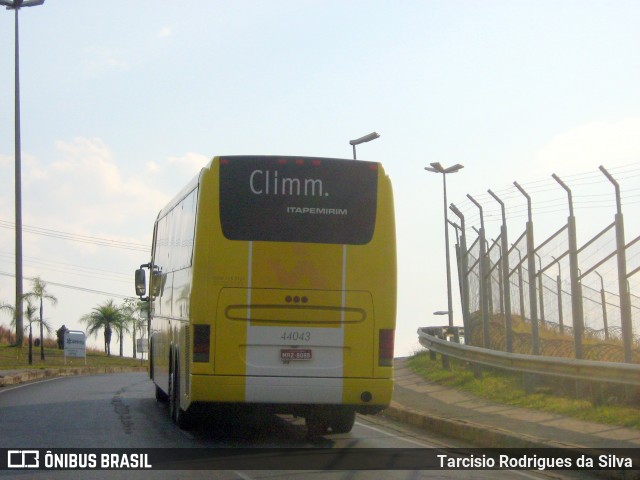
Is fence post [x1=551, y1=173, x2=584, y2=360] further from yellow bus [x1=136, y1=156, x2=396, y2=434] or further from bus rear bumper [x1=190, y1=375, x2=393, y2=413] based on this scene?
bus rear bumper [x1=190, y1=375, x2=393, y2=413]

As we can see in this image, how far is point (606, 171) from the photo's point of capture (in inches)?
571

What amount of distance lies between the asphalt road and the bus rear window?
8.54 feet

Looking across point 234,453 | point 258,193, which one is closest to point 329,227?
point 258,193

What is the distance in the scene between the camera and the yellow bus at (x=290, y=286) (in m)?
12.5

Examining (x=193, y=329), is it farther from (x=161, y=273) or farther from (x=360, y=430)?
(x=161, y=273)

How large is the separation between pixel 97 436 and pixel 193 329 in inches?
73.5

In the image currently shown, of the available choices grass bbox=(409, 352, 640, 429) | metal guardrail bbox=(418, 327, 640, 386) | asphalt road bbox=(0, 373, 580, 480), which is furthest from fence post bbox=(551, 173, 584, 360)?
asphalt road bbox=(0, 373, 580, 480)

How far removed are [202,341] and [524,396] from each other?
21.7 feet

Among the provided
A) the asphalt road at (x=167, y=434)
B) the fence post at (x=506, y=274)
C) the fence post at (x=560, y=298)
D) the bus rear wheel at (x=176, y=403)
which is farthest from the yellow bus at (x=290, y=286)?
the fence post at (x=560, y=298)

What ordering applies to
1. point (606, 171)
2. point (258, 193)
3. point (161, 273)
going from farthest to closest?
1. point (161, 273)
2. point (606, 171)
3. point (258, 193)

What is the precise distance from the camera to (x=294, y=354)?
1258 cm

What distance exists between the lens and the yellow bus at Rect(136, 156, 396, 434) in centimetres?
1251

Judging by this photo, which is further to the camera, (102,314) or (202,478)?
(102,314)

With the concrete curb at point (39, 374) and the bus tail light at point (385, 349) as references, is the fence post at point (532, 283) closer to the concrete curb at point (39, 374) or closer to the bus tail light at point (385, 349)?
the bus tail light at point (385, 349)
